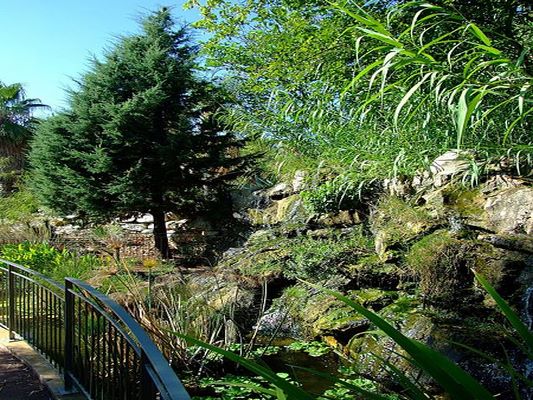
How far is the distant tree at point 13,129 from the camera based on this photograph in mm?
19188

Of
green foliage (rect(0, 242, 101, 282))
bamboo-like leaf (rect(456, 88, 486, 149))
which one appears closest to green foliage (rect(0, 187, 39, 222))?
green foliage (rect(0, 242, 101, 282))

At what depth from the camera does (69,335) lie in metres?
3.32

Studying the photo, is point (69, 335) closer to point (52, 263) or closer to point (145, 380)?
point (145, 380)

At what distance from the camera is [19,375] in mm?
3727

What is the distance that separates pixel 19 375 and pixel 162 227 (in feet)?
25.7

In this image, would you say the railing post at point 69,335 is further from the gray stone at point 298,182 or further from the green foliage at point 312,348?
the gray stone at point 298,182

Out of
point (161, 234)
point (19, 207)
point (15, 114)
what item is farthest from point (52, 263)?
point (15, 114)

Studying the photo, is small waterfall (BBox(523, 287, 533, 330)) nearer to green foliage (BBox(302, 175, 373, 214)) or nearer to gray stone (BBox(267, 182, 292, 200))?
green foliage (BBox(302, 175, 373, 214))

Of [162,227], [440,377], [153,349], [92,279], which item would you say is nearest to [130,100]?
[162,227]

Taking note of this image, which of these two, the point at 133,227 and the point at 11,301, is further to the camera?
the point at 133,227

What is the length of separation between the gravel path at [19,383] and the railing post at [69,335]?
178 millimetres

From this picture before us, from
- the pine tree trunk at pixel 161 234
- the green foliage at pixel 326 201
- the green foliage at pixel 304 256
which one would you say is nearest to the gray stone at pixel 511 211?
the green foliage at pixel 304 256

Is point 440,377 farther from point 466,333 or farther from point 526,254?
point 526,254

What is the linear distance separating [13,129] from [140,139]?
12.2 m
